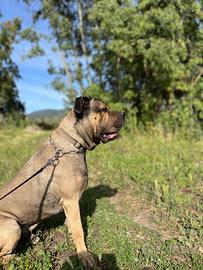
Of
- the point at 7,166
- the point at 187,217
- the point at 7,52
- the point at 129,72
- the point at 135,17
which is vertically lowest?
the point at 187,217

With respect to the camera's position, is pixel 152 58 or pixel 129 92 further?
pixel 129 92

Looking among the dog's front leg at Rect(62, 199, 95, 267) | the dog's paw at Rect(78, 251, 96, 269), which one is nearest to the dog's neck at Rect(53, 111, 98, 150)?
the dog's front leg at Rect(62, 199, 95, 267)

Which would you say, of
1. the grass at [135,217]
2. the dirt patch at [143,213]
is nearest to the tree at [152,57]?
the grass at [135,217]

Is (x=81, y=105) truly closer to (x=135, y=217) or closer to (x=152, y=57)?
(x=135, y=217)


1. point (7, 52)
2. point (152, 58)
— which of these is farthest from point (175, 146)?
point (7, 52)

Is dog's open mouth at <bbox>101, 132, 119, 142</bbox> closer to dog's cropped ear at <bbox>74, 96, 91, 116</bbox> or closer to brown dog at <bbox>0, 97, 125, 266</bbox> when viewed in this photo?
brown dog at <bbox>0, 97, 125, 266</bbox>

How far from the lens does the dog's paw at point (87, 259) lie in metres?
4.38

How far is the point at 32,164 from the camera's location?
15.7ft

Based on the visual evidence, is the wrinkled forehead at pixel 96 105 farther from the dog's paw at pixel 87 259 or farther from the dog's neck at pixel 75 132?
the dog's paw at pixel 87 259

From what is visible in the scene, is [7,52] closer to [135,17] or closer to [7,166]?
[135,17]

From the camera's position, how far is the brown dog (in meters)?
4.52

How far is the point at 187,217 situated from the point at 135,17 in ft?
30.1

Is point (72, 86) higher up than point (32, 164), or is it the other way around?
point (72, 86)

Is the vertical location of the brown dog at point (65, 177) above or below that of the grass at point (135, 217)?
above
